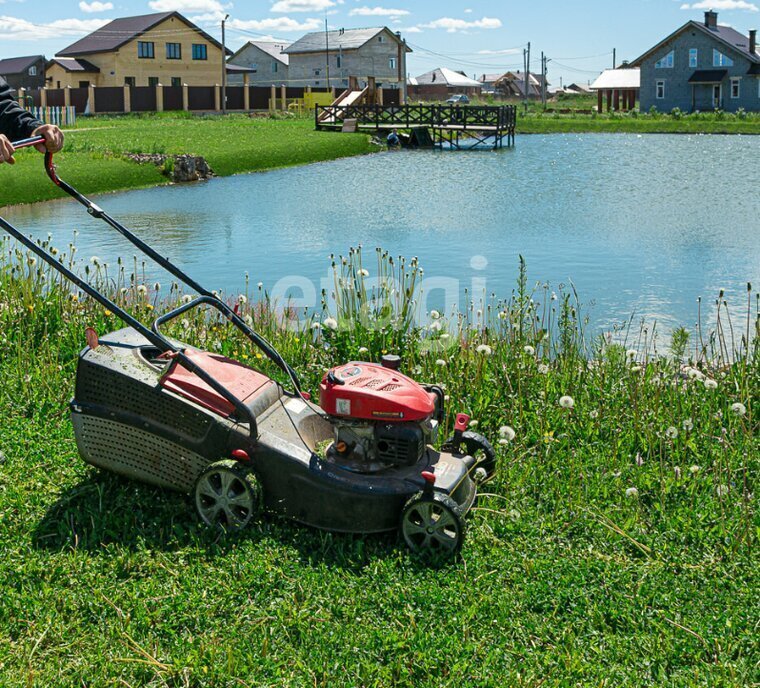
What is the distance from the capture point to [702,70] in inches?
2827

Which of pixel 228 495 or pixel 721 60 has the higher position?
pixel 721 60

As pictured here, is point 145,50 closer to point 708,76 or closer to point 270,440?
point 708,76

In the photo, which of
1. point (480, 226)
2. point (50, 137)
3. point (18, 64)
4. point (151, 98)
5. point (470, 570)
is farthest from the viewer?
point (18, 64)


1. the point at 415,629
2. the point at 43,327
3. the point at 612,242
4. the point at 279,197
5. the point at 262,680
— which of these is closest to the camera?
the point at 262,680

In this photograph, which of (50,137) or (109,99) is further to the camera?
(109,99)

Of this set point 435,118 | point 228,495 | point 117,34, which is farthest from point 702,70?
point 228,495

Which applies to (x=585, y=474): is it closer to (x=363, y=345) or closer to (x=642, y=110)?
(x=363, y=345)

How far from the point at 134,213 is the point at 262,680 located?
17.8m

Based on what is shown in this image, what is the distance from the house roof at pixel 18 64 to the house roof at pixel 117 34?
840 centimetres

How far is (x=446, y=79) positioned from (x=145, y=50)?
57117 millimetres

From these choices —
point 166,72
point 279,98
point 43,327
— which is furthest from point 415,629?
point 166,72

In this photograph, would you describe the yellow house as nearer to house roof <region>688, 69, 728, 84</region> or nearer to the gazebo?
the gazebo

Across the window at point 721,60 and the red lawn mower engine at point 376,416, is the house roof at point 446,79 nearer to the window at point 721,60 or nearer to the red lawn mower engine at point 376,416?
the window at point 721,60

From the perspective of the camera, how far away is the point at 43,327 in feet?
23.2
